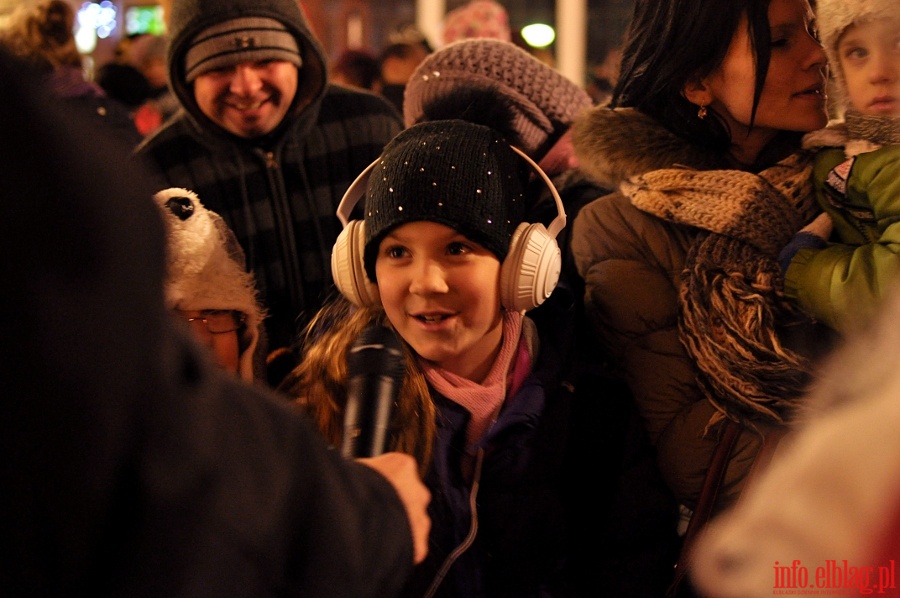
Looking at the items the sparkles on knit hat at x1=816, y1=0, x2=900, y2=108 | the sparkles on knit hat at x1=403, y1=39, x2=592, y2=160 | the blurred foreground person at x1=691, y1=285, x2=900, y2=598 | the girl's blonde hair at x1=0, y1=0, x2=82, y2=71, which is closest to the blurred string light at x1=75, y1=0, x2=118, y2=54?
the girl's blonde hair at x1=0, y1=0, x2=82, y2=71

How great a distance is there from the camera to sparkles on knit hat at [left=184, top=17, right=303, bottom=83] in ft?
7.70

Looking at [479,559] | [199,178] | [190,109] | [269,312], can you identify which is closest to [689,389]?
[479,559]

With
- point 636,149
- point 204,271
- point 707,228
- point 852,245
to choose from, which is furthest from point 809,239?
point 204,271

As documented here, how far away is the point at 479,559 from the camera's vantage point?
5.04 feet

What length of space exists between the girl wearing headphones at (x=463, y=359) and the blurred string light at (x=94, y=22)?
8533mm

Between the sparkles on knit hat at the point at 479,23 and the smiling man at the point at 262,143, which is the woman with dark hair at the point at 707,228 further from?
the sparkles on knit hat at the point at 479,23

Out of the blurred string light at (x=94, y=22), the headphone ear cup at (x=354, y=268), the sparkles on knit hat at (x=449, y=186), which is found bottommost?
the headphone ear cup at (x=354, y=268)

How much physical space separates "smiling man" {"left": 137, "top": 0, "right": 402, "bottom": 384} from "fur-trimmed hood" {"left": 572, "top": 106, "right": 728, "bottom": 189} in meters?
0.77

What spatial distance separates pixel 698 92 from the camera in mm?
1746

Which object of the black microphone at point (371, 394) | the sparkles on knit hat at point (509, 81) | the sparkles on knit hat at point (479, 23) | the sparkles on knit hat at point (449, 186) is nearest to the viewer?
the black microphone at point (371, 394)

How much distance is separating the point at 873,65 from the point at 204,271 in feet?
4.24

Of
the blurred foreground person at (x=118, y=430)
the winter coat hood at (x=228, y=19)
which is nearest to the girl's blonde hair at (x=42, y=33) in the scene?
the winter coat hood at (x=228, y=19)

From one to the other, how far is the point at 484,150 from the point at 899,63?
0.69 m

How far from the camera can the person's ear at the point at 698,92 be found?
5.71ft
